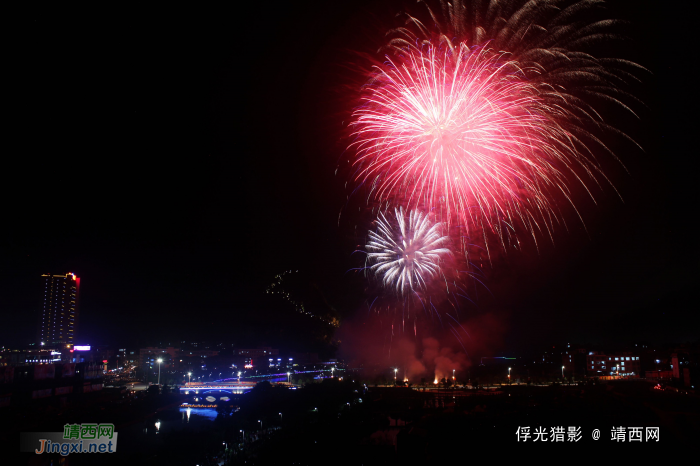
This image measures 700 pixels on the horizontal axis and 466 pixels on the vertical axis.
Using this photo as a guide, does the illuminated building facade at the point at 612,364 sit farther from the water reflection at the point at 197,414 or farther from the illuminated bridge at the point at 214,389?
the water reflection at the point at 197,414

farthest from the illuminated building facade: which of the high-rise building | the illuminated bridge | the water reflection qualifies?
the high-rise building

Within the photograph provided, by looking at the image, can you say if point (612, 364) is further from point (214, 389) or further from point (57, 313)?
point (57, 313)

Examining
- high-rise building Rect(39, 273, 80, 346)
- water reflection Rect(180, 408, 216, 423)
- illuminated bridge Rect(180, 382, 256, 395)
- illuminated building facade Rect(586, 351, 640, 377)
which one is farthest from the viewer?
high-rise building Rect(39, 273, 80, 346)

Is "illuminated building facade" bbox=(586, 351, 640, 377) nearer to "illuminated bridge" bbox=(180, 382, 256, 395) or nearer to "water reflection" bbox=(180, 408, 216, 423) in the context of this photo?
"illuminated bridge" bbox=(180, 382, 256, 395)

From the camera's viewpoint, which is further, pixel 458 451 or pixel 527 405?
pixel 527 405

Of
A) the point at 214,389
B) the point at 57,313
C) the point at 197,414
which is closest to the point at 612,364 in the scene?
the point at 214,389

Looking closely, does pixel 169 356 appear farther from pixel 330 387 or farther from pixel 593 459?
pixel 593 459

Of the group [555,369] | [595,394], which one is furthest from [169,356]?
[595,394]

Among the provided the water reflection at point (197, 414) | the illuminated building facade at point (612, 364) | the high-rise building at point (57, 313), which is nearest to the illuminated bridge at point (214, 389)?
the water reflection at point (197, 414)
